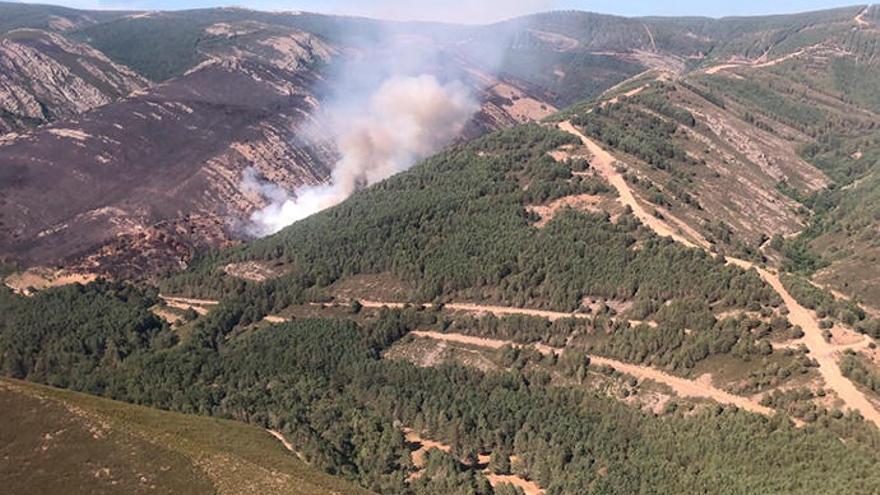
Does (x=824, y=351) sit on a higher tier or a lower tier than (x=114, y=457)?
higher

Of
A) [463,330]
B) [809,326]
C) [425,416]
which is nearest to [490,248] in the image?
[463,330]

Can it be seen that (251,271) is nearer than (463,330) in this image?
No

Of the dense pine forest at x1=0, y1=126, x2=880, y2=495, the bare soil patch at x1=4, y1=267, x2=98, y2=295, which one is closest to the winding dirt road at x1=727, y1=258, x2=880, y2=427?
the dense pine forest at x1=0, y1=126, x2=880, y2=495

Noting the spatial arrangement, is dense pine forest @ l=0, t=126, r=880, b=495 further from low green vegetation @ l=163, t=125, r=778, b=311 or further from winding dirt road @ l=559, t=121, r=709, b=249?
winding dirt road @ l=559, t=121, r=709, b=249

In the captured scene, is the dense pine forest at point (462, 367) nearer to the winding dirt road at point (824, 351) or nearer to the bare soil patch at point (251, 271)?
the bare soil patch at point (251, 271)

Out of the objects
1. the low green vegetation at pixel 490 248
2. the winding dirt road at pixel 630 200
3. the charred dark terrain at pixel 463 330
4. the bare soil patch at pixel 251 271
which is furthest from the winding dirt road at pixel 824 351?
the bare soil patch at pixel 251 271

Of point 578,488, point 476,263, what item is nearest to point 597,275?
point 476,263

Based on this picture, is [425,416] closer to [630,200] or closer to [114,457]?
[114,457]

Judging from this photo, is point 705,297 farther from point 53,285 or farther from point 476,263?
point 53,285
